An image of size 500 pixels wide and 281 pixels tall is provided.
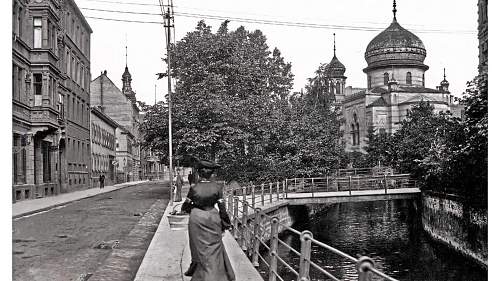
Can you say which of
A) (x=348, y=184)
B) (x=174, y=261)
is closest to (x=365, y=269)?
(x=174, y=261)

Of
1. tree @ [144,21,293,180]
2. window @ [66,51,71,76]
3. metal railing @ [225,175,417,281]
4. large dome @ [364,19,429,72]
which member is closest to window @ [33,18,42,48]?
tree @ [144,21,293,180]

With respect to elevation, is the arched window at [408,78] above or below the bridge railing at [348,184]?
above

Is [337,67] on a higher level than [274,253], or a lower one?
higher

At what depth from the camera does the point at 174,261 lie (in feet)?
32.5

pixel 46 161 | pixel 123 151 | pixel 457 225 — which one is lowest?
pixel 457 225

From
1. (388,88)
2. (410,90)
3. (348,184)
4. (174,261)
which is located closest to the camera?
(174,261)

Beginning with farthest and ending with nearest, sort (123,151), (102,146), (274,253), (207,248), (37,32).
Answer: (123,151), (102,146), (37,32), (274,253), (207,248)

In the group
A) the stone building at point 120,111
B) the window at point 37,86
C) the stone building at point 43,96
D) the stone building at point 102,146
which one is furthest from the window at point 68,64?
the stone building at point 120,111

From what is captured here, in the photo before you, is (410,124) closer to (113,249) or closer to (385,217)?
(385,217)

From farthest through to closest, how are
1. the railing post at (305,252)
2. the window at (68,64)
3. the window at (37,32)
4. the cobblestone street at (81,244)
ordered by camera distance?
the window at (68,64) → the window at (37,32) → the cobblestone street at (81,244) → the railing post at (305,252)

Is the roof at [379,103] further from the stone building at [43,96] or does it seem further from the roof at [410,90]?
the stone building at [43,96]

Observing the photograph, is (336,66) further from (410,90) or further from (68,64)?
(68,64)

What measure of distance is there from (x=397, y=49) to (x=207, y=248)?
2151 inches

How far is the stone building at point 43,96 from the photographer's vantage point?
27.9 metres
